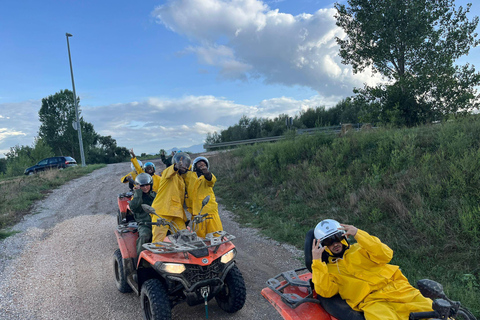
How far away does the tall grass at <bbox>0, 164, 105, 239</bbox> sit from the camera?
1030 centimetres

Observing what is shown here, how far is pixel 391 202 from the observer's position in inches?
277

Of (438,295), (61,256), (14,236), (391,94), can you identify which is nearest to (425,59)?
(391,94)

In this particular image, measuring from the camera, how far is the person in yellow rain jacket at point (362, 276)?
2.80m

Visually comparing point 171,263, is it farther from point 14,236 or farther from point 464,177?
point 14,236

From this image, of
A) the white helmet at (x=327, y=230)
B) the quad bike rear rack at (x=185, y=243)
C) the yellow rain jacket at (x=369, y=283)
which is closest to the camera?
the yellow rain jacket at (x=369, y=283)

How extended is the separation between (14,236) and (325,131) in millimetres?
11301

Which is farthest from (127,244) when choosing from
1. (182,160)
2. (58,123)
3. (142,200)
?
(58,123)

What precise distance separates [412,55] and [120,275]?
17228 mm

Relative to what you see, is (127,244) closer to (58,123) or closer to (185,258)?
(185,258)

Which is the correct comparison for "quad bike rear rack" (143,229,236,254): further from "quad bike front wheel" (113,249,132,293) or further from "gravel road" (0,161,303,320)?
"quad bike front wheel" (113,249,132,293)

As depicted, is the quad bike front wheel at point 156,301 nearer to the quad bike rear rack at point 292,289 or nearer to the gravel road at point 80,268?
the gravel road at point 80,268

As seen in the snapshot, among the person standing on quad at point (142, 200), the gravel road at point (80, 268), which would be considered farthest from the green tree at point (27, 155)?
the person standing on quad at point (142, 200)

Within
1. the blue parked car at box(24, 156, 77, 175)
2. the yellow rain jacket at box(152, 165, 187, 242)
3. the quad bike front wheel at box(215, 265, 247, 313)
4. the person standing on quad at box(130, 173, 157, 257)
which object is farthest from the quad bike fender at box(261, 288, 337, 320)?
the blue parked car at box(24, 156, 77, 175)

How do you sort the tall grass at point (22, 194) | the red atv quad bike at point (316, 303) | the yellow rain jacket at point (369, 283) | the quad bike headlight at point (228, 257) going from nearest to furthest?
the red atv quad bike at point (316, 303), the yellow rain jacket at point (369, 283), the quad bike headlight at point (228, 257), the tall grass at point (22, 194)
